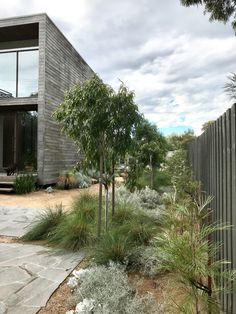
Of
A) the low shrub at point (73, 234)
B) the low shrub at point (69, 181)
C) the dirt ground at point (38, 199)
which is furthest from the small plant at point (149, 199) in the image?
the low shrub at point (69, 181)

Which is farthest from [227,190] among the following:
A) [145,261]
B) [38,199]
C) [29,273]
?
[38,199]

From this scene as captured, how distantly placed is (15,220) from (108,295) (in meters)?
4.95

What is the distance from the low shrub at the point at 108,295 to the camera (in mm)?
3129

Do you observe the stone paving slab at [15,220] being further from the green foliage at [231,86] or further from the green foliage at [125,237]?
the green foliage at [231,86]

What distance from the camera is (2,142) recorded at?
17.6 metres

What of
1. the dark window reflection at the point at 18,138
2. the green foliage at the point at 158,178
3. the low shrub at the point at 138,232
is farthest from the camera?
the dark window reflection at the point at 18,138

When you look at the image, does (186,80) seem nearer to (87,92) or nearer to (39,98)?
(39,98)

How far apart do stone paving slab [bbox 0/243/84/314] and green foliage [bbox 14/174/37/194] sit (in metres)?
7.53

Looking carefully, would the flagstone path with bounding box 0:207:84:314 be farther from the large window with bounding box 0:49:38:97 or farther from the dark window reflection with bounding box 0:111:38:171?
the dark window reflection with bounding box 0:111:38:171

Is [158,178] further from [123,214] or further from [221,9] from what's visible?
[123,214]

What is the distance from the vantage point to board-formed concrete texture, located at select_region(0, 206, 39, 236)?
6632mm

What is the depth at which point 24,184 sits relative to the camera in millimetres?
13133

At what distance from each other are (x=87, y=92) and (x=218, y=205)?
8.94 feet

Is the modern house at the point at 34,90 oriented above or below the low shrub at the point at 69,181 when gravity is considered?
above
